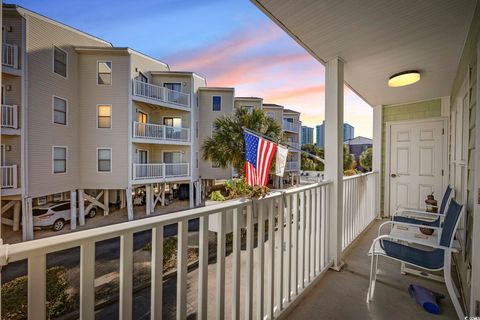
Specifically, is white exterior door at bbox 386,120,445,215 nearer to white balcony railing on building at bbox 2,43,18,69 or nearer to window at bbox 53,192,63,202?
white balcony railing on building at bbox 2,43,18,69

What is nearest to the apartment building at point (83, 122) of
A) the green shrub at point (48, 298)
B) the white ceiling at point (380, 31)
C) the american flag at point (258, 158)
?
the green shrub at point (48, 298)

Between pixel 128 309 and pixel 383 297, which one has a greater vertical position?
pixel 128 309

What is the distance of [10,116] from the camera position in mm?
6449


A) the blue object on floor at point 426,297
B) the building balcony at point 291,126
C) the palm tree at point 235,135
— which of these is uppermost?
the building balcony at point 291,126

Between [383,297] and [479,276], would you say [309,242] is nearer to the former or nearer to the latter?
[383,297]

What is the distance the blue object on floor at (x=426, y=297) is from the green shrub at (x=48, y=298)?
3.89 metres

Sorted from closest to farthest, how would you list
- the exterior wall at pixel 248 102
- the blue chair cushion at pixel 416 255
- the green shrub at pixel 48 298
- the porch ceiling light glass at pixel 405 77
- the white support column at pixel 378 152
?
1. the blue chair cushion at pixel 416 255
2. the green shrub at pixel 48 298
3. the porch ceiling light glass at pixel 405 77
4. the white support column at pixel 378 152
5. the exterior wall at pixel 248 102

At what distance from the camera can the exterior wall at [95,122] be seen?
875cm

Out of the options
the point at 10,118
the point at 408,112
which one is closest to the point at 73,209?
the point at 10,118

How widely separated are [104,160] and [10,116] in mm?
3085

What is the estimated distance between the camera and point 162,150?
11469mm

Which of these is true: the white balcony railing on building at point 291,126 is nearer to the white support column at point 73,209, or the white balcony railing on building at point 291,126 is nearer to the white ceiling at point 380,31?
the white support column at point 73,209

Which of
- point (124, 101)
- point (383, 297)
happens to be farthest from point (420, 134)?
point (124, 101)

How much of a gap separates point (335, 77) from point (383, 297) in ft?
7.85
